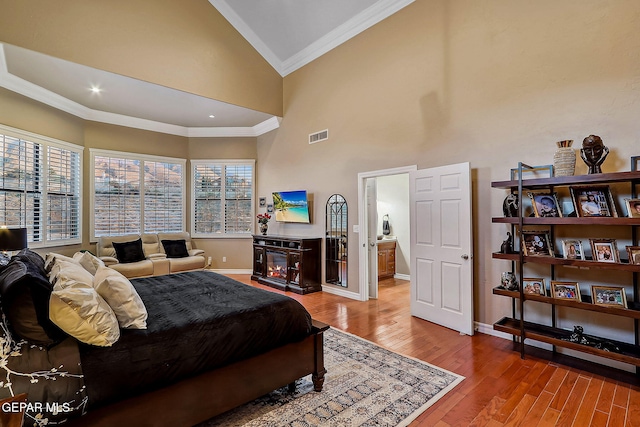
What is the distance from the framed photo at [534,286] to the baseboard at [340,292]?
8.31ft

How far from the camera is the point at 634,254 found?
253 cm

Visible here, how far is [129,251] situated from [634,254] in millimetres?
7159

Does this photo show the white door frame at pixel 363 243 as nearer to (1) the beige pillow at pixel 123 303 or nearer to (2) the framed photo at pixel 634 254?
(2) the framed photo at pixel 634 254

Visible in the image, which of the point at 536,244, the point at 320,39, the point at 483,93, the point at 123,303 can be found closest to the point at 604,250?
the point at 536,244

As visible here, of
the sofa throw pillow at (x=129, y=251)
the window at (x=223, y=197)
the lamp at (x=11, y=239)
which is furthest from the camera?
the window at (x=223, y=197)

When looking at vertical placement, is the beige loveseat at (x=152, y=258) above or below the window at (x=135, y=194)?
below

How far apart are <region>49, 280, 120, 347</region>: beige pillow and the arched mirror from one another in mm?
4014

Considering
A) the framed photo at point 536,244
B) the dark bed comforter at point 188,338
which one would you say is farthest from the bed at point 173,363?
the framed photo at point 536,244

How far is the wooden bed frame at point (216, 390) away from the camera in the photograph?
1631 mm

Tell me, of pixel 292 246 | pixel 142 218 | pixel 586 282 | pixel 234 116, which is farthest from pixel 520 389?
pixel 142 218

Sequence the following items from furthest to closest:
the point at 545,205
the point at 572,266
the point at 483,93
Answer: the point at 483,93
the point at 545,205
the point at 572,266

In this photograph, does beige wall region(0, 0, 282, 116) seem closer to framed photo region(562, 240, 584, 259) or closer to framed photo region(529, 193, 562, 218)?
framed photo region(529, 193, 562, 218)

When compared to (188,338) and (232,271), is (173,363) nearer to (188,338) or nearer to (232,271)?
(188,338)

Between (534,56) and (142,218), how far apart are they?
7.36 metres
